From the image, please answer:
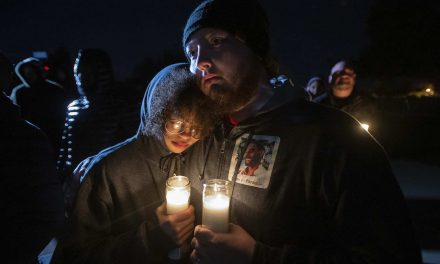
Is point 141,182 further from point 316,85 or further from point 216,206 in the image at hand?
point 316,85

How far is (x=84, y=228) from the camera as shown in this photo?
6.45 ft

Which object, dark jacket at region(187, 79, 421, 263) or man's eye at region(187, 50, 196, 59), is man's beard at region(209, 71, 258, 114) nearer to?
dark jacket at region(187, 79, 421, 263)

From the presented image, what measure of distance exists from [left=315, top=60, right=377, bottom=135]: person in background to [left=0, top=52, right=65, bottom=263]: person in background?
5019mm

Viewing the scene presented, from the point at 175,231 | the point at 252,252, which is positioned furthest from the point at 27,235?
the point at 252,252

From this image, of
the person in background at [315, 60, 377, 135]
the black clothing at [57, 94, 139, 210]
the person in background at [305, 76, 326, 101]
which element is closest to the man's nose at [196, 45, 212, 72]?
the black clothing at [57, 94, 139, 210]

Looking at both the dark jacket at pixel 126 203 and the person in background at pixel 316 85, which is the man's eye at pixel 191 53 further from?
the person in background at pixel 316 85

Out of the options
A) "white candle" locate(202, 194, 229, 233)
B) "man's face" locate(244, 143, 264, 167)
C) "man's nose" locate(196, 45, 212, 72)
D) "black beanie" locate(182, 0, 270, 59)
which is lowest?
"white candle" locate(202, 194, 229, 233)

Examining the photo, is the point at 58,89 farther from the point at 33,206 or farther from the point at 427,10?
the point at 427,10

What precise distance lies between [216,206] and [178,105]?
36.2 inches

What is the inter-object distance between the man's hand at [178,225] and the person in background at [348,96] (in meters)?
4.57

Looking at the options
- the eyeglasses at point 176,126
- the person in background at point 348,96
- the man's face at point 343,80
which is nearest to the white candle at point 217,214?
the eyeglasses at point 176,126

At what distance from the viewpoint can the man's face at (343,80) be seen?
5.59 m

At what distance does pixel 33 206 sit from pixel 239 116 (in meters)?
1.26

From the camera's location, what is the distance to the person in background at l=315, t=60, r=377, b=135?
5590 mm
